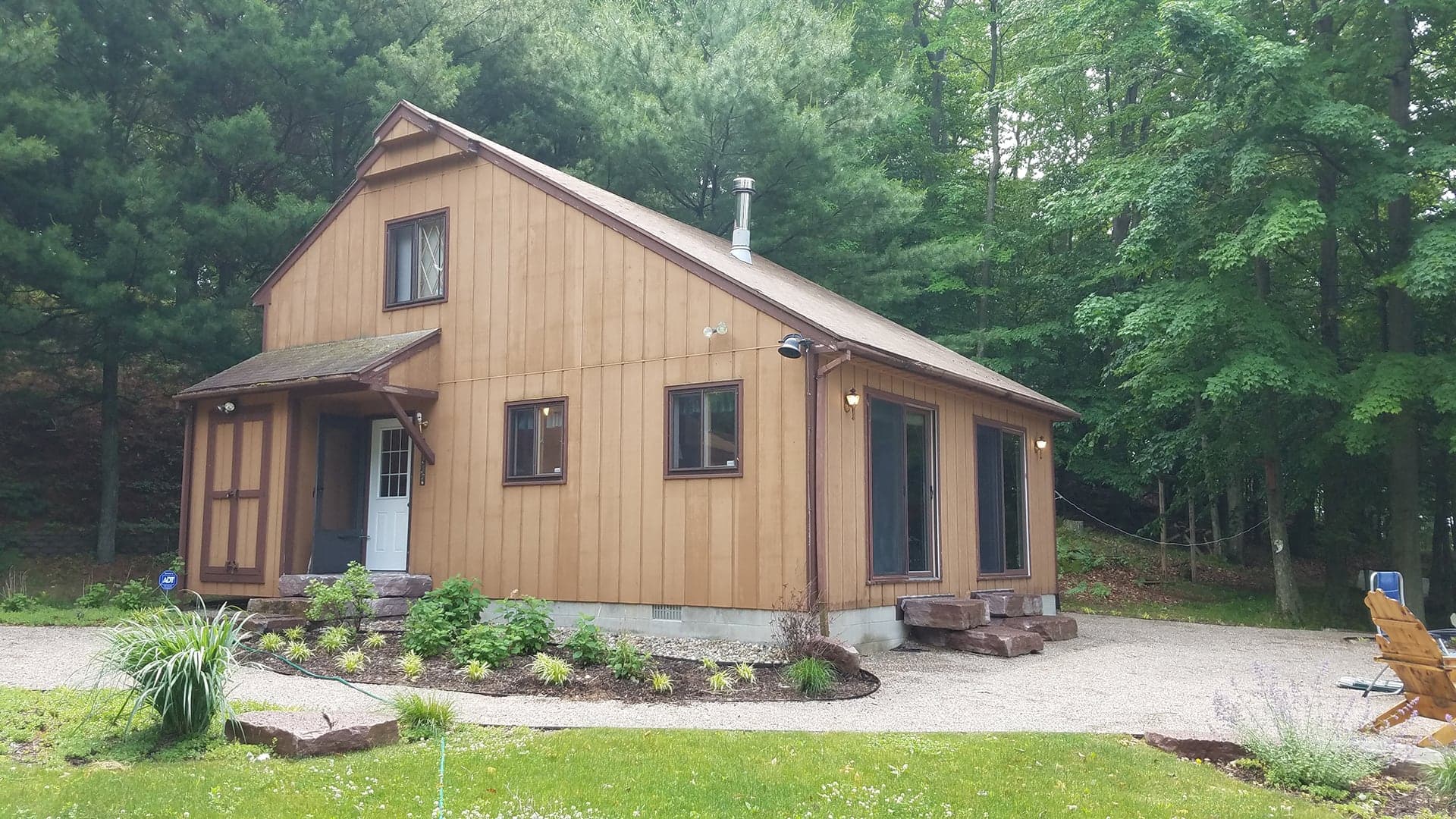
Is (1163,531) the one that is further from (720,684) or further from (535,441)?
(720,684)

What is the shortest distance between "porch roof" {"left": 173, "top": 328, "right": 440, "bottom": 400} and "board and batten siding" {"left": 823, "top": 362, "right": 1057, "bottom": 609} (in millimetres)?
4900

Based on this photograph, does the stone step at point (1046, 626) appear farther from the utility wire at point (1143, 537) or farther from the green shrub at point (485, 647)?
the utility wire at point (1143, 537)

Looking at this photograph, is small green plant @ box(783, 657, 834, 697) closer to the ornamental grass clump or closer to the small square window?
the ornamental grass clump

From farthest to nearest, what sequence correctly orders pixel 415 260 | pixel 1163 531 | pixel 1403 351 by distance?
pixel 1163 531
pixel 1403 351
pixel 415 260

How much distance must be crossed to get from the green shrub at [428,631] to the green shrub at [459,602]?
6 centimetres

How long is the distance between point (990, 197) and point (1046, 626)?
45.4 ft

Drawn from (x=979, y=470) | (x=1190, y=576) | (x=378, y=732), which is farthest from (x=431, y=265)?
(x=1190, y=576)

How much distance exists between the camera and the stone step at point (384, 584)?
36.5 ft

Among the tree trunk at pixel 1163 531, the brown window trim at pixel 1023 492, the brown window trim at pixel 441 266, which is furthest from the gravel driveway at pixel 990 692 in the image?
the tree trunk at pixel 1163 531

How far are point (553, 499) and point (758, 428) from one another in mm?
2548

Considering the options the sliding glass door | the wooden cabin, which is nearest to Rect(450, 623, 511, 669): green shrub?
the wooden cabin

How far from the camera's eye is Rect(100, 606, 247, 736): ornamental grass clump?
5711 millimetres

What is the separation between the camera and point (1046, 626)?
39.9ft

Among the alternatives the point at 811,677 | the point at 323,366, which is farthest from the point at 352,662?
the point at 323,366
